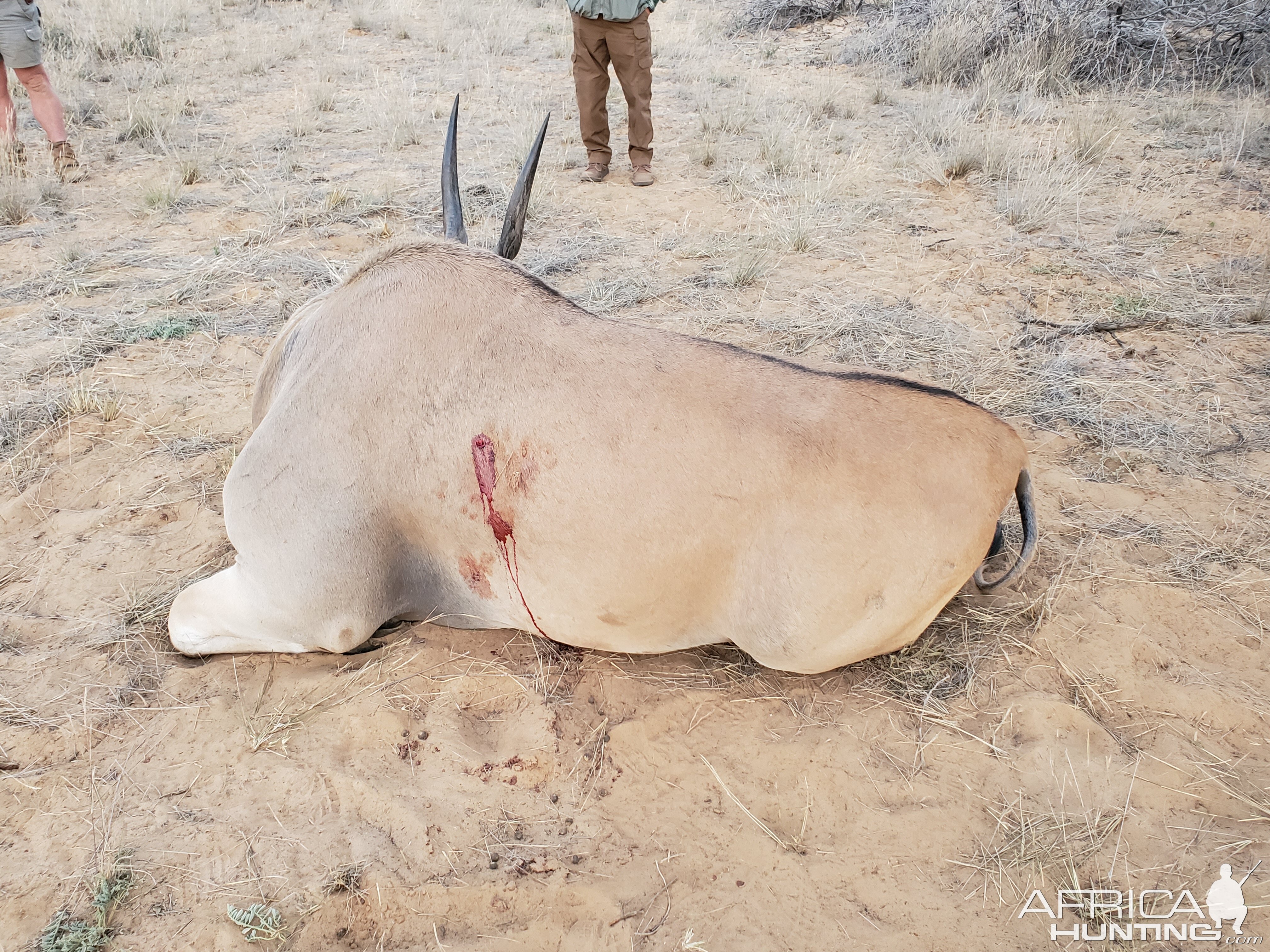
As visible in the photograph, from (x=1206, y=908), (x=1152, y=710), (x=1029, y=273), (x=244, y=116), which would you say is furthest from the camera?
(x=244, y=116)

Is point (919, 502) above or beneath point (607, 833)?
above

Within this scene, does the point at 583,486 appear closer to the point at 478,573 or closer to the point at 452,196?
the point at 478,573

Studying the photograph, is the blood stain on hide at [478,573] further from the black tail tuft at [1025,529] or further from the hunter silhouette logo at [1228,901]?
the hunter silhouette logo at [1228,901]

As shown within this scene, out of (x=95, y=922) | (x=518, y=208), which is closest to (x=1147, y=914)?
(x=95, y=922)

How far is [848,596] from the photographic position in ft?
7.41

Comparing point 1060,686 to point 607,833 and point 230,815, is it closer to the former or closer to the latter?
point 607,833

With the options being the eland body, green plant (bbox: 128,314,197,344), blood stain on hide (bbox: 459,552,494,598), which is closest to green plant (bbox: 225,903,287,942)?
the eland body

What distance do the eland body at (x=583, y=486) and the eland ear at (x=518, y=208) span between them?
429mm

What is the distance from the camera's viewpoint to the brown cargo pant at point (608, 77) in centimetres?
678

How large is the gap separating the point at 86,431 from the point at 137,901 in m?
2.49

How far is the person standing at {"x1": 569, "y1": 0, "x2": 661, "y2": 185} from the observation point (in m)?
6.66

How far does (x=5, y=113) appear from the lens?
661 centimetres

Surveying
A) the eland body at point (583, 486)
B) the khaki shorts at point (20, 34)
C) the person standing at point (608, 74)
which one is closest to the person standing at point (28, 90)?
the khaki shorts at point (20, 34)

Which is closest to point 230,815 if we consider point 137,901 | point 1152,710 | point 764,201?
point 137,901
